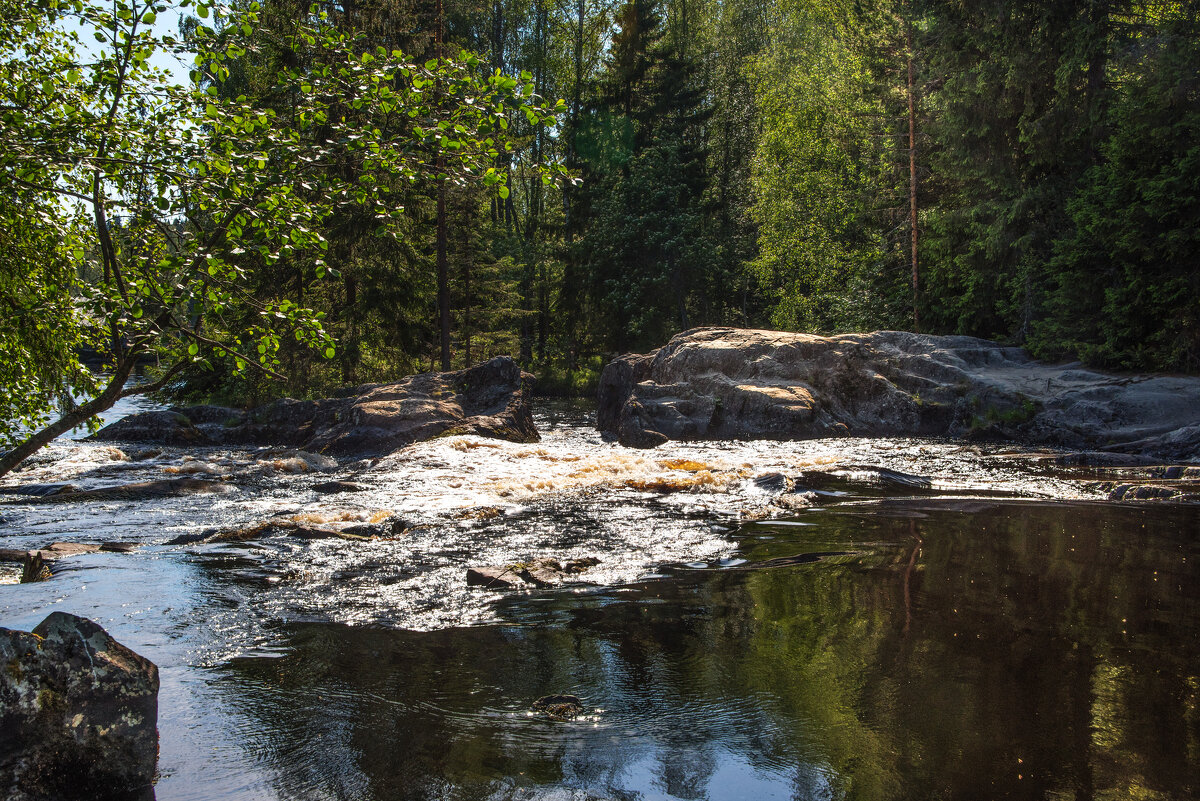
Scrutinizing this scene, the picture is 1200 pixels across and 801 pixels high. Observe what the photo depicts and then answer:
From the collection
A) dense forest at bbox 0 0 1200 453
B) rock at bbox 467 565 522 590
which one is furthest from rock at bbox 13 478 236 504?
rock at bbox 467 565 522 590

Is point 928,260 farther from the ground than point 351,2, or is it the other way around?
point 351,2

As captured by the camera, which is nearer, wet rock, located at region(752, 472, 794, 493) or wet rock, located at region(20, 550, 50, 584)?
wet rock, located at region(20, 550, 50, 584)

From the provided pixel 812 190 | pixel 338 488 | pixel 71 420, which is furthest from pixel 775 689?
pixel 812 190

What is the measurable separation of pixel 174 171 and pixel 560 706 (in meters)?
3.43

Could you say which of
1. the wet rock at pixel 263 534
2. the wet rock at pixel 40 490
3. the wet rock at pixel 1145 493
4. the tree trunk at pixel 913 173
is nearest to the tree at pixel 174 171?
the wet rock at pixel 263 534

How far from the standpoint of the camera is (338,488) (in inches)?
443

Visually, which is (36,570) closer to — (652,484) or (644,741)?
(644,741)

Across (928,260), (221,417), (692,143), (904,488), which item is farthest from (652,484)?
(692,143)

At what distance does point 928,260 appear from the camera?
24.5 metres

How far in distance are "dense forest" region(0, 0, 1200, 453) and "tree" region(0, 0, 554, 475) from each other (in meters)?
0.03

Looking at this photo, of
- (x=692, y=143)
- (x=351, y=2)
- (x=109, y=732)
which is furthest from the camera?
(x=692, y=143)

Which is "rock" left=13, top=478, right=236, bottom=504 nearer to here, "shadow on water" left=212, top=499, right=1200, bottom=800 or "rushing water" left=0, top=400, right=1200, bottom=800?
"rushing water" left=0, top=400, right=1200, bottom=800

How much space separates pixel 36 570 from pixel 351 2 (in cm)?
2018

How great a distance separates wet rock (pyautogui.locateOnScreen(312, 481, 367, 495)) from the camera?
1110 centimetres
